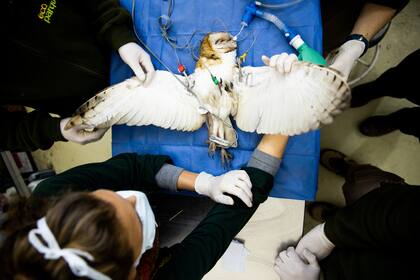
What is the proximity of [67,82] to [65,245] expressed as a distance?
650mm

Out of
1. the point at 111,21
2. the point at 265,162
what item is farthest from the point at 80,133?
the point at 265,162

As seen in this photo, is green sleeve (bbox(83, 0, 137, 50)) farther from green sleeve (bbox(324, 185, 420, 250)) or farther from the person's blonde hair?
green sleeve (bbox(324, 185, 420, 250))

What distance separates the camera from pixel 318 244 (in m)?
0.78

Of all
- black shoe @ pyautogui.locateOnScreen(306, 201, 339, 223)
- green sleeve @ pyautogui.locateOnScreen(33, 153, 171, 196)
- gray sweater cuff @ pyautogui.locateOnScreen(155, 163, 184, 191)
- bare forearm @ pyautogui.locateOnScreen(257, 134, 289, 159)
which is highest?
bare forearm @ pyautogui.locateOnScreen(257, 134, 289, 159)

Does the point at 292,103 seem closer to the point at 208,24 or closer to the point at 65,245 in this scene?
the point at 208,24

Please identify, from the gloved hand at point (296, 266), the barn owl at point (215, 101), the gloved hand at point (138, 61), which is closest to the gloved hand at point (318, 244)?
the gloved hand at point (296, 266)

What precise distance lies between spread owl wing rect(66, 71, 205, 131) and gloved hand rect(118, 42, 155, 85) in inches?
0.9

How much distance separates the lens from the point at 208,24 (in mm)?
946

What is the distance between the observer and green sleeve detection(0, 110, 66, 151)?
898 millimetres

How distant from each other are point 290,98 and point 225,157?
1.00 ft

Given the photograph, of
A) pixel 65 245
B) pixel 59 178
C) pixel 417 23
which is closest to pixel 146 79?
pixel 59 178

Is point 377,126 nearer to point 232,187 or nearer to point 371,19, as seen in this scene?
point 371,19

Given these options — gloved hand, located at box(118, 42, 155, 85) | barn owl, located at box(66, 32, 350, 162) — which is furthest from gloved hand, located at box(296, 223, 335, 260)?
gloved hand, located at box(118, 42, 155, 85)

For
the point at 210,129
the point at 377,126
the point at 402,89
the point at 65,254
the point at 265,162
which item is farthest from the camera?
the point at 377,126
